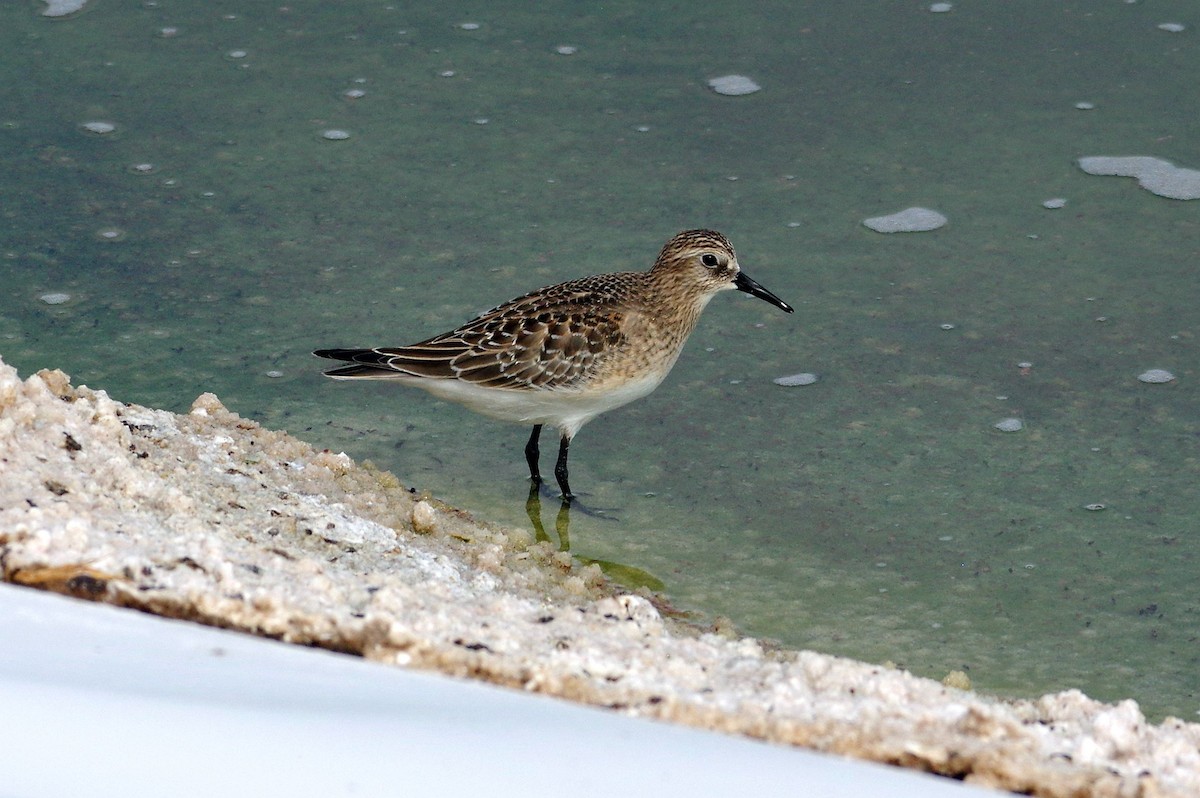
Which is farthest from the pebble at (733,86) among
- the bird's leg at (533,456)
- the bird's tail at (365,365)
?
the bird's tail at (365,365)

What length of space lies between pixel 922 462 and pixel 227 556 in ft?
9.07

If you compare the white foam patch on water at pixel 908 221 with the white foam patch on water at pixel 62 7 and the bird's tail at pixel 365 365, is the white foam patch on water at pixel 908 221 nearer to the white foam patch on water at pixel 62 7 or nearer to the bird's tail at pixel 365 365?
the bird's tail at pixel 365 365

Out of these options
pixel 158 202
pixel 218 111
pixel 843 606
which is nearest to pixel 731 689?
pixel 843 606

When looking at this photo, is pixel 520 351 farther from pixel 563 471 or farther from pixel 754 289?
pixel 754 289

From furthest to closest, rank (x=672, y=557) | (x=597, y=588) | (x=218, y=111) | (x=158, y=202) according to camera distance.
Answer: (x=218, y=111) → (x=158, y=202) → (x=672, y=557) → (x=597, y=588)

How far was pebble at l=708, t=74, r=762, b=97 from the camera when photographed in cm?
779

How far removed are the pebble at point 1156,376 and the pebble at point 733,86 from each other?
283cm

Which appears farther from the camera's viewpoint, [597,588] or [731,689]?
[597,588]

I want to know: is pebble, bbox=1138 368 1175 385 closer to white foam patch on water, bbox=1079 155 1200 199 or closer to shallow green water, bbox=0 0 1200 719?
shallow green water, bbox=0 0 1200 719

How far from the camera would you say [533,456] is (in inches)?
208

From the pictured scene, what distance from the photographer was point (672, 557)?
15.8 feet

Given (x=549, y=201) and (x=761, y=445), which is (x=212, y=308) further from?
(x=761, y=445)

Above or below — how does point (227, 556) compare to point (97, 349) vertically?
above

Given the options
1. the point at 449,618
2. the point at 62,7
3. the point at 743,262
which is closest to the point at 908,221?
the point at 743,262
